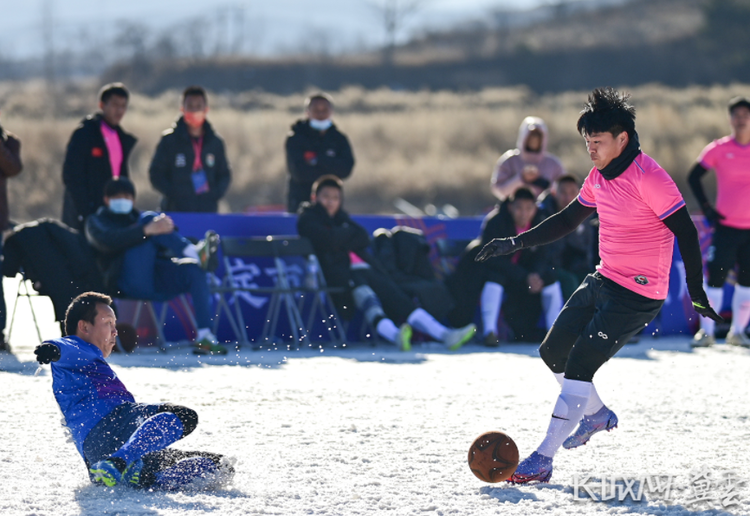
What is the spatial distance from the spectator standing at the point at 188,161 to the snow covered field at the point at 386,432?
1.90 metres

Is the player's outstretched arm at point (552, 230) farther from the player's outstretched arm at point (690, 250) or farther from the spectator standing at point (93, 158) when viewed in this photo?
the spectator standing at point (93, 158)

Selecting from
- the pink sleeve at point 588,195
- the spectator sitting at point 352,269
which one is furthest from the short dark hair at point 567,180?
the pink sleeve at point 588,195

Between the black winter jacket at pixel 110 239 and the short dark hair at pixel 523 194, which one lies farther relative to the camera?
the short dark hair at pixel 523 194

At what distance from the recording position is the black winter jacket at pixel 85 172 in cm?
968

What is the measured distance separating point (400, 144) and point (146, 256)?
24.4 metres

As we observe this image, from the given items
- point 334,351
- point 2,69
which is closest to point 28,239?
point 334,351

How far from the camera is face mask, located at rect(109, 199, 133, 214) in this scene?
30.2ft

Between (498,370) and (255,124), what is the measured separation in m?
25.1

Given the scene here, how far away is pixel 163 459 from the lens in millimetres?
4738

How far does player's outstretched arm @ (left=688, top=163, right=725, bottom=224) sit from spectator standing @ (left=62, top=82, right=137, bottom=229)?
563 centimetres

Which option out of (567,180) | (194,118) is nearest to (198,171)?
(194,118)

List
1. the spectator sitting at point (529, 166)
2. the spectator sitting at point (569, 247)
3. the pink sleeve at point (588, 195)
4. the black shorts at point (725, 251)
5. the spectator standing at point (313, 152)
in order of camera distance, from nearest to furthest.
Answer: the pink sleeve at point (588, 195), the black shorts at point (725, 251), the spectator sitting at point (569, 247), the spectator standing at point (313, 152), the spectator sitting at point (529, 166)

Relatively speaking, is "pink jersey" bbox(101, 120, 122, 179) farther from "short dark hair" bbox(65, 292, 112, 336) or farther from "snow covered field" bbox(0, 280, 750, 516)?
"short dark hair" bbox(65, 292, 112, 336)

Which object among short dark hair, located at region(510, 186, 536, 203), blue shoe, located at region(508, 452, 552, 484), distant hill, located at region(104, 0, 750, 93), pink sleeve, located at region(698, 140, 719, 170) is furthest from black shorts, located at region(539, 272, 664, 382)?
distant hill, located at region(104, 0, 750, 93)
